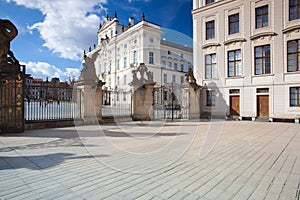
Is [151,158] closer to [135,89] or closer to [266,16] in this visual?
[135,89]

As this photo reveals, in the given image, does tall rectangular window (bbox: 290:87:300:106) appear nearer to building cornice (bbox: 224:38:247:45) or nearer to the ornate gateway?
building cornice (bbox: 224:38:247:45)

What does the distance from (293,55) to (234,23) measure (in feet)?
20.7

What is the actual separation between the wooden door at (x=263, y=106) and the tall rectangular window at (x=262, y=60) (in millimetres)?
2336

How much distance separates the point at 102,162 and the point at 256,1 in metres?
20.3

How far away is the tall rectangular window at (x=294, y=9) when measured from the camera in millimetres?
15803

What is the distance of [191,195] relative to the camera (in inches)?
113

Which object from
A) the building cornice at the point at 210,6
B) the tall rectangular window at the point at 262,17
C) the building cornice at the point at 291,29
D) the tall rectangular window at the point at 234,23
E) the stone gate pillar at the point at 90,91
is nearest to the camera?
the stone gate pillar at the point at 90,91

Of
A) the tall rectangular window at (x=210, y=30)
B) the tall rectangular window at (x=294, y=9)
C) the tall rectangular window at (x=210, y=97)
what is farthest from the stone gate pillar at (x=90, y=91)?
the tall rectangular window at (x=294, y=9)

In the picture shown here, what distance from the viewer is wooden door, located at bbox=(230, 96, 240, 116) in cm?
1869

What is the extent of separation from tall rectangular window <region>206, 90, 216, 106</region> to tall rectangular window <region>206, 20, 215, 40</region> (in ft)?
19.8

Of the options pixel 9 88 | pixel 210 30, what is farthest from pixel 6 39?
pixel 210 30

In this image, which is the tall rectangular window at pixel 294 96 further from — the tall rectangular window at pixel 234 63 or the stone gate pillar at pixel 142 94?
the stone gate pillar at pixel 142 94

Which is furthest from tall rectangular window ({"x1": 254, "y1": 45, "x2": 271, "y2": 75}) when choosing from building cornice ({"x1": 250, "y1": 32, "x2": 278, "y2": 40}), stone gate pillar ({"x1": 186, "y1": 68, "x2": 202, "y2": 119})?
stone gate pillar ({"x1": 186, "y1": 68, "x2": 202, "y2": 119})

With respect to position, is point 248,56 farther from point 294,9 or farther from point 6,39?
point 6,39
